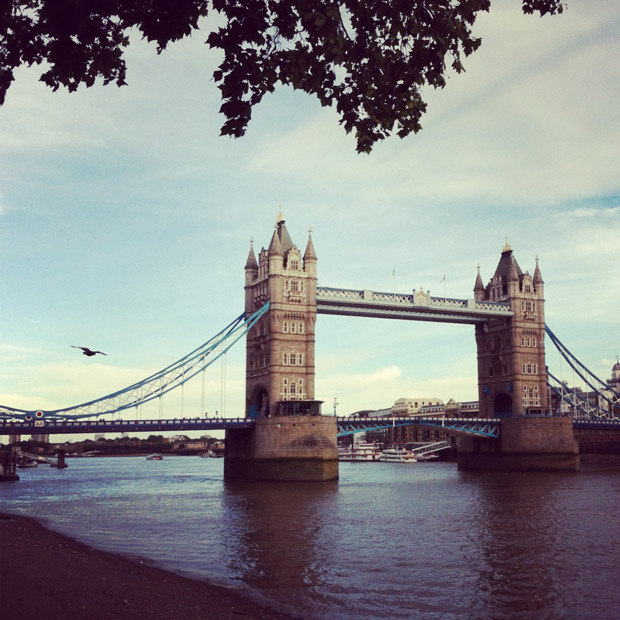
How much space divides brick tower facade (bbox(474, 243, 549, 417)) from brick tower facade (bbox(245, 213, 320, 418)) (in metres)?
27.7

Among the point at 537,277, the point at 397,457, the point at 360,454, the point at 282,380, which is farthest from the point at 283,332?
the point at 360,454

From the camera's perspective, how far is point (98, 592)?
573 inches

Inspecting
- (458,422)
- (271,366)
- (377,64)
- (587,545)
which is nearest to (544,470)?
(458,422)

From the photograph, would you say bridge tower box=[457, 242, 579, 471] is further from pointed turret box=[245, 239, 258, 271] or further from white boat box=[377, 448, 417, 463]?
white boat box=[377, 448, 417, 463]

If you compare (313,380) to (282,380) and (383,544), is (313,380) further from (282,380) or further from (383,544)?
(383,544)

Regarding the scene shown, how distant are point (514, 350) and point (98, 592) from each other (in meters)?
77.8

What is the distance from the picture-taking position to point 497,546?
28.2 meters

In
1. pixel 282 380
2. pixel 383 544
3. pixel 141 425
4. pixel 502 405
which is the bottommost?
pixel 383 544

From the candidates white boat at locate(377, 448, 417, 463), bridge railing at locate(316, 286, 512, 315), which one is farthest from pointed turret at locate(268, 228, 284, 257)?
white boat at locate(377, 448, 417, 463)

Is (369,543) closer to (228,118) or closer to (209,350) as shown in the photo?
(228,118)

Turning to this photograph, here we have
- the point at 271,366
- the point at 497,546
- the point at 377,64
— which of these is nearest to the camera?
the point at 377,64

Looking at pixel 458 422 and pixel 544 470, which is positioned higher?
pixel 458 422

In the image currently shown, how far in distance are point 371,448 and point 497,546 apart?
125 meters

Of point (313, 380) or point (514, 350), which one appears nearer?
point (313, 380)
